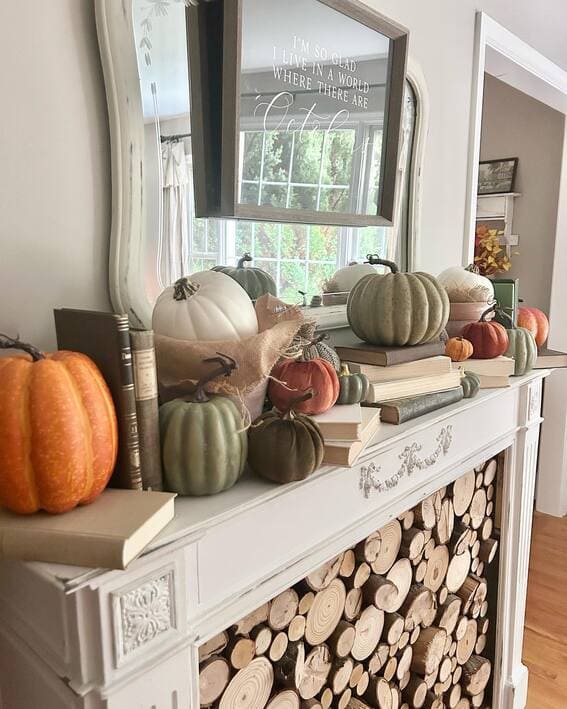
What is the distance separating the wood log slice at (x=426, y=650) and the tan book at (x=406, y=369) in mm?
670

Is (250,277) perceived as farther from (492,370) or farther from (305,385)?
(492,370)

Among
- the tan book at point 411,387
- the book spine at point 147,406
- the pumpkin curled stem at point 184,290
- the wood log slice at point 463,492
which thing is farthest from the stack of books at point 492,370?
the book spine at point 147,406

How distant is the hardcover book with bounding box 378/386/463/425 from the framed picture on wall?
8.72 ft

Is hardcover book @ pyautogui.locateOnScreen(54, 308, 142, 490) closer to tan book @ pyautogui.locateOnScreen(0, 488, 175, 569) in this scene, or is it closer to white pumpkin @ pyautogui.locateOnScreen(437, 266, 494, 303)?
tan book @ pyautogui.locateOnScreen(0, 488, 175, 569)

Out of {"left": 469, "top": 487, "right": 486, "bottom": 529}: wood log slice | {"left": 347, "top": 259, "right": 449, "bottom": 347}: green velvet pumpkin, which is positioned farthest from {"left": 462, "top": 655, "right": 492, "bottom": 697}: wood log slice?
{"left": 347, "top": 259, "right": 449, "bottom": 347}: green velvet pumpkin

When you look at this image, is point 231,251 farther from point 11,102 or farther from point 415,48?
point 415,48

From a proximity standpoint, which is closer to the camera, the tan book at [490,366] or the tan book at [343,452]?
the tan book at [343,452]

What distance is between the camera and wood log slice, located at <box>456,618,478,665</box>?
161 cm

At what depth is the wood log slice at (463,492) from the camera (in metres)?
1.50

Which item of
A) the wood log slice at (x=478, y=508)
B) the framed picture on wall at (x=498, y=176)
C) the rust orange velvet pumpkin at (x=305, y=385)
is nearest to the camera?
the rust orange velvet pumpkin at (x=305, y=385)

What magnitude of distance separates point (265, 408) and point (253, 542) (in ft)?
0.76

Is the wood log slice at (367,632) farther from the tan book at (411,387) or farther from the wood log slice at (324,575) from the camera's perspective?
the tan book at (411,387)

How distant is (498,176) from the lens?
3.54 m

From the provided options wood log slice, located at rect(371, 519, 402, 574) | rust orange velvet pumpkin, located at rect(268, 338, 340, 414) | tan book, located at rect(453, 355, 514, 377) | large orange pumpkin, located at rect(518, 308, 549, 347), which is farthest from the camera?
large orange pumpkin, located at rect(518, 308, 549, 347)
